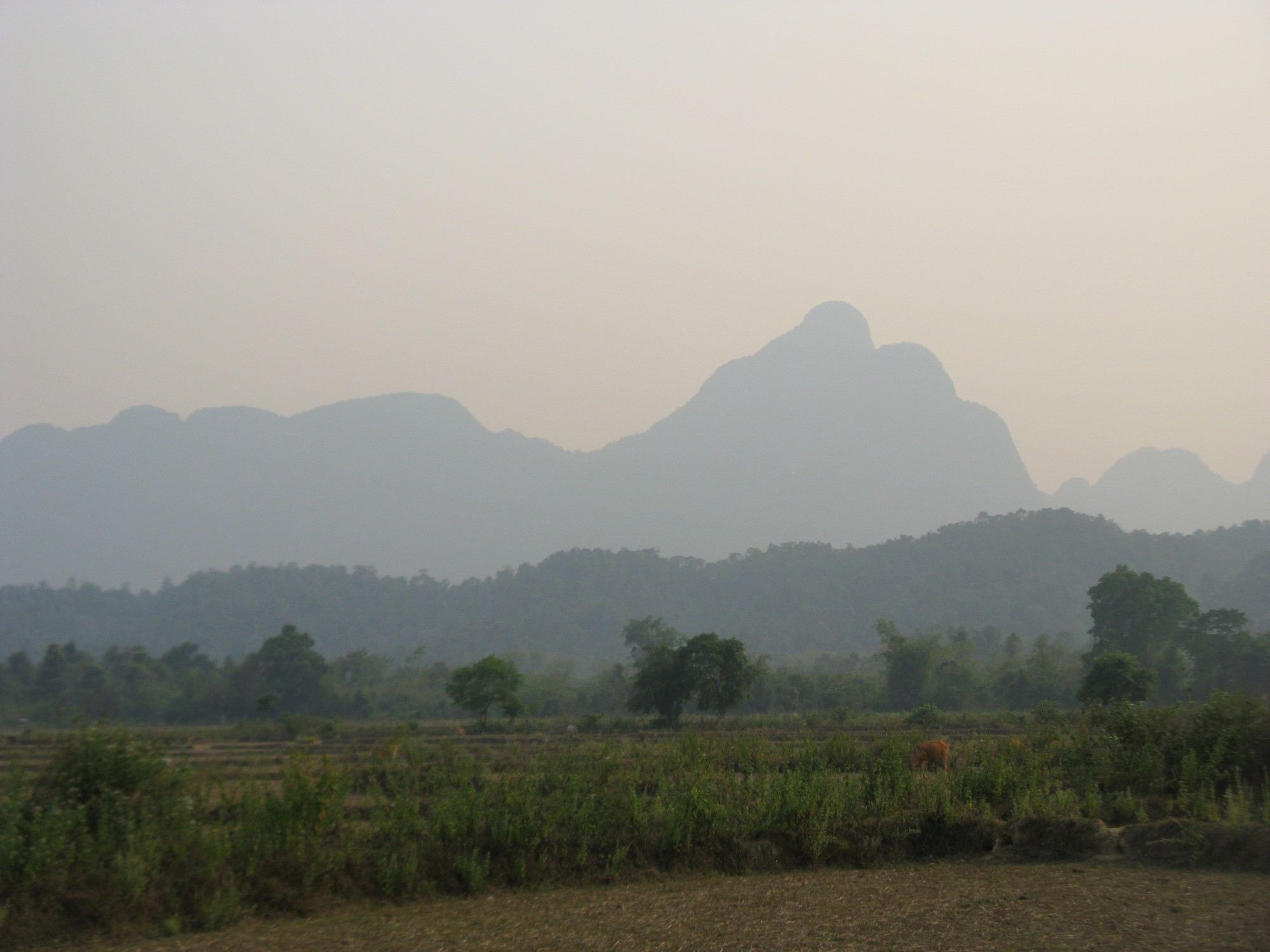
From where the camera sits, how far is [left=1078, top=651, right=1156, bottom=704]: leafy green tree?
29.0 metres

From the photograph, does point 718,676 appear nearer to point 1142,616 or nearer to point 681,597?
point 1142,616

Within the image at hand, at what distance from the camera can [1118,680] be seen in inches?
1148

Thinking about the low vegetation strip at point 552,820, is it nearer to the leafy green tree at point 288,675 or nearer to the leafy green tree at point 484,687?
the leafy green tree at point 484,687

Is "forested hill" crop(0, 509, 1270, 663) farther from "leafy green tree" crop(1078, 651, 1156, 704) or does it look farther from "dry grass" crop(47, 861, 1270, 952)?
"dry grass" crop(47, 861, 1270, 952)

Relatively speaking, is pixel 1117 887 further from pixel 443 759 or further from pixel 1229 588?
pixel 1229 588

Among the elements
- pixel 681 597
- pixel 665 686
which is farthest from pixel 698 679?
pixel 681 597

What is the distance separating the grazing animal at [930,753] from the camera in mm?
14758

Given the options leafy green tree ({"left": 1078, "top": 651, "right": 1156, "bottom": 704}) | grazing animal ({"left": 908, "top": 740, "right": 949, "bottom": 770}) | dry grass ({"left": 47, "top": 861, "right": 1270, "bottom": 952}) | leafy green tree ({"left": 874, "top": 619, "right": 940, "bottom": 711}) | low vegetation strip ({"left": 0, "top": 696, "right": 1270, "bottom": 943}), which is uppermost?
low vegetation strip ({"left": 0, "top": 696, "right": 1270, "bottom": 943})

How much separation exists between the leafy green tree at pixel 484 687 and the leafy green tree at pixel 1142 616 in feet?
95.3

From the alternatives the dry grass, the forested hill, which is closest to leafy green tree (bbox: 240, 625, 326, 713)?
the forested hill

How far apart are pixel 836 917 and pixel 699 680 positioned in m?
27.9

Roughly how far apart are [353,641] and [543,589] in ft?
87.6

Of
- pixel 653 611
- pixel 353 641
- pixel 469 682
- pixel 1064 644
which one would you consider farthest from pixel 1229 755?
pixel 353 641

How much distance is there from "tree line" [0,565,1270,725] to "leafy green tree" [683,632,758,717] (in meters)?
0.05
